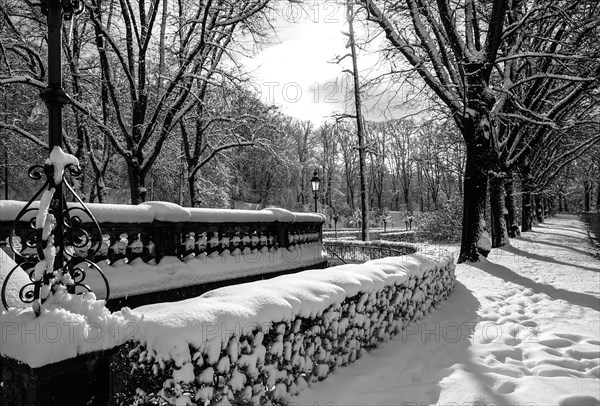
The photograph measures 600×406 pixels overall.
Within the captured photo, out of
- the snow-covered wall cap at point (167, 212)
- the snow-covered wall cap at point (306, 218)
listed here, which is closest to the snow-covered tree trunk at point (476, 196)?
the snow-covered wall cap at point (306, 218)

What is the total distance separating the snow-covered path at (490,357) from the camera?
3557 mm

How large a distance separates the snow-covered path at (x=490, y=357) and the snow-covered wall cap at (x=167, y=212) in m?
3.51

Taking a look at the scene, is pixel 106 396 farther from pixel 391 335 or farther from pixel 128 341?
pixel 391 335

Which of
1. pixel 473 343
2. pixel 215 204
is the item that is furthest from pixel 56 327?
pixel 215 204

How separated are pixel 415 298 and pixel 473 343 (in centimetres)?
112

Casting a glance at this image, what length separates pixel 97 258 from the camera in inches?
197

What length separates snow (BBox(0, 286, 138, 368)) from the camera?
78.4 inches

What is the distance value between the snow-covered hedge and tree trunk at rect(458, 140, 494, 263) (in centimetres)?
644

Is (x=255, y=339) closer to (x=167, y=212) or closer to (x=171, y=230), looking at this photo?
(x=167, y=212)

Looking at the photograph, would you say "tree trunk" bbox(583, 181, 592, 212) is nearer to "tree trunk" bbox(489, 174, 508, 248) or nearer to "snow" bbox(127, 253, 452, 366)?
"tree trunk" bbox(489, 174, 508, 248)

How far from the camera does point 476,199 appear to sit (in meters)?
10.4

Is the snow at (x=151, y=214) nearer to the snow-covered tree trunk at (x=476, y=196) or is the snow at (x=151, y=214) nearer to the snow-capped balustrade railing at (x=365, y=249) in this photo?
the snow-covered tree trunk at (x=476, y=196)

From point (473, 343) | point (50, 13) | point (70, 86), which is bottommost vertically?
point (473, 343)

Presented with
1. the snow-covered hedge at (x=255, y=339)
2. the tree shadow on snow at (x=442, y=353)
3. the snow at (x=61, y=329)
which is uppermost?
the snow at (x=61, y=329)
